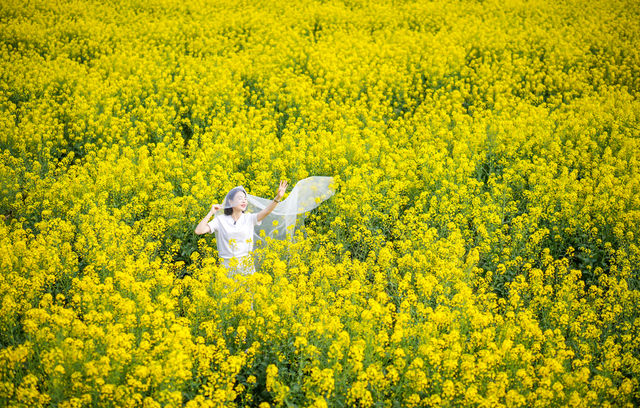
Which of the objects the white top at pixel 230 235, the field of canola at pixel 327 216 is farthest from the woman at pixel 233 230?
the field of canola at pixel 327 216

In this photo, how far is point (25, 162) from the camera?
10.3 meters

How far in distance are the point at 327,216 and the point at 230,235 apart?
7.90ft

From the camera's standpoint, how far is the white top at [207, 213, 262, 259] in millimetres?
6938

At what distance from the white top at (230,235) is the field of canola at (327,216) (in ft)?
1.17

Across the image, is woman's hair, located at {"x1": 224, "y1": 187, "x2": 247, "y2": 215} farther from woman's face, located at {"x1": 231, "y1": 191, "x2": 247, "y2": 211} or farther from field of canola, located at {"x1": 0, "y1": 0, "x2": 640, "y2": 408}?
field of canola, located at {"x1": 0, "y1": 0, "x2": 640, "y2": 408}

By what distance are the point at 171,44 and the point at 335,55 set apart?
243 inches

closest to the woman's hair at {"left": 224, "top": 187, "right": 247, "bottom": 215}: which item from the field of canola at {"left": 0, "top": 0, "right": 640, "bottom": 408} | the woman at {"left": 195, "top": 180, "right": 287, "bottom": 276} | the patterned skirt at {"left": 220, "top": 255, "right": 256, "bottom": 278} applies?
the woman at {"left": 195, "top": 180, "right": 287, "bottom": 276}

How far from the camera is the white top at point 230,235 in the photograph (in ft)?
22.8

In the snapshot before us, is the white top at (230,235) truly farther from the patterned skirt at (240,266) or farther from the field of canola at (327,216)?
the field of canola at (327,216)

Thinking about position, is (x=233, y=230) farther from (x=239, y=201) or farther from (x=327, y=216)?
(x=327, y=216)

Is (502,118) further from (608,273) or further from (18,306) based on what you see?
(18,306)

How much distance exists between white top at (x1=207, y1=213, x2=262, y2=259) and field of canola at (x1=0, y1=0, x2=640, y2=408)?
358 millimetres

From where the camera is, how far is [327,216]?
891 centimetres

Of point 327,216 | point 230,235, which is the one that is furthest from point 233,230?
point 327,216
